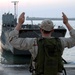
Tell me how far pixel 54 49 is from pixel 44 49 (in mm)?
118

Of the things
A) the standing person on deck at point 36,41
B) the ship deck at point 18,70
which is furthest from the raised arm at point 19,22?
the ship deck at point 18,70

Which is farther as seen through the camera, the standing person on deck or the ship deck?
the ship deck

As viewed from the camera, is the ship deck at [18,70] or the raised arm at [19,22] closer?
the raised arm at [19,22]

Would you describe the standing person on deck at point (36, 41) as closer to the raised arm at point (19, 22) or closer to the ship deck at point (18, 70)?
the raised arm at point (19, 22)

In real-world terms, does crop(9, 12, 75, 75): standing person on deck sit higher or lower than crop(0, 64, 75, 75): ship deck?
higher

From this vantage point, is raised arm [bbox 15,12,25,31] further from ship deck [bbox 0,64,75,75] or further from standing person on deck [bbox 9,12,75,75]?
ship deck [bbox 0,64,75,75]

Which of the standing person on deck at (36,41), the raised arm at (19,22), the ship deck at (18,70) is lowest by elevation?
the ship deck at (18,70)

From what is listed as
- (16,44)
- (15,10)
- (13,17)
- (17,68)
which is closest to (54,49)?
(16,44)

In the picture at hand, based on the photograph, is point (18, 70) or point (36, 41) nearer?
point (36, 41)

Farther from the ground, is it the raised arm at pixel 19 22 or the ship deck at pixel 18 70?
the raised arm at pixel 19 22

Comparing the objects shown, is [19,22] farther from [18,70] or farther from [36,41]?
[18,70]

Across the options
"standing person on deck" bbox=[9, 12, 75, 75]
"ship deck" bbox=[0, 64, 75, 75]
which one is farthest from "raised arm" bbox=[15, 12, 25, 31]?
"ship deck" bbox=[0, 64, 75, 75]

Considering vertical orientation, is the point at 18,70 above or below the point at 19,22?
below

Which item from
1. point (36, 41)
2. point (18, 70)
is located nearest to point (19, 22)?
point (36, 41)
